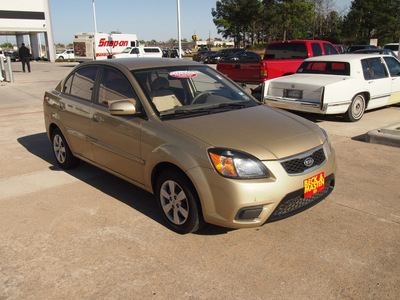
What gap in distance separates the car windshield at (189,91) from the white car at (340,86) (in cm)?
361

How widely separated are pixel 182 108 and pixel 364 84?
587 cm

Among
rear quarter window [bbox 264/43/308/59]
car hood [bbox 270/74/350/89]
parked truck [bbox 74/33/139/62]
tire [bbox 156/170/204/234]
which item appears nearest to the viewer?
tire [bbox 156/170/204/234]

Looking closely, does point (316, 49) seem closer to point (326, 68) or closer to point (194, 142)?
point (326, 68)

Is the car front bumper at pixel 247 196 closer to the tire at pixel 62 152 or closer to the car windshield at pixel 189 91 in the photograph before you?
the car windshield at pixel 189 91

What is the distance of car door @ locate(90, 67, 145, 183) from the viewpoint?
12.4 feet

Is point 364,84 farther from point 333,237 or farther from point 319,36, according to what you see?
point 319,36

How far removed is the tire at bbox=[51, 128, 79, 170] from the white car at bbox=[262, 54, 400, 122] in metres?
4.91

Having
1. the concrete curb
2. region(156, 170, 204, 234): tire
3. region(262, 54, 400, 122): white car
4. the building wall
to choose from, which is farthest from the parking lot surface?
the building wall

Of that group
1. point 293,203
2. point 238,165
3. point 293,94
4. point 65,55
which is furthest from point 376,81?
point 65,55

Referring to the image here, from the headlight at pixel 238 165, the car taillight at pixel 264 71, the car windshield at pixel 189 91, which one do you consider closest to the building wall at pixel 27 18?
the car taillight at pixel 264 71

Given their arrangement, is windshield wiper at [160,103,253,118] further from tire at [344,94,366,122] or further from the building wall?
the building wall

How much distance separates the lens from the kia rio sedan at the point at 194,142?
305cm

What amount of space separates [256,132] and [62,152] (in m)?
3.16

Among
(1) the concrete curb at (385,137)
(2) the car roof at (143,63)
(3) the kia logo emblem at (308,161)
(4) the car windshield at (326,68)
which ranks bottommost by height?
(1) the concrete curb at (385,137)
